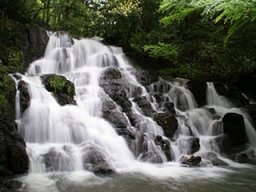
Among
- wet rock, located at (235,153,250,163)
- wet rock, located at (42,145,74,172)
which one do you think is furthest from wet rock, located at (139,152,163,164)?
wet rock, located at (235,153,250,163)

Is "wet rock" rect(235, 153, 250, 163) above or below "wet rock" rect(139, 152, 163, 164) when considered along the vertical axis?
below

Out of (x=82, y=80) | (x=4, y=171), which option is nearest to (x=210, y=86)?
(x=82, y=80)

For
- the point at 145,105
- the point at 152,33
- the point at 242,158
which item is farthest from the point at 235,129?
the point at 152,33

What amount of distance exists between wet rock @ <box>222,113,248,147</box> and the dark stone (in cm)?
254

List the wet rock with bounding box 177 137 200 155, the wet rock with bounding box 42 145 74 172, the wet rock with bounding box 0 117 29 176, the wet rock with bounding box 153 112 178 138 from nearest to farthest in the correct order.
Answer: the wet rock with bounding box 0 117 29 176 → the wet rock with bounding box 42 145 74 172 → the wet rock with bounding box 177 137 200 155 → the wet rock with bounding box 153 112 178 138

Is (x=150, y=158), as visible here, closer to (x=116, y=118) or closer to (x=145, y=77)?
(x=116, y=118)

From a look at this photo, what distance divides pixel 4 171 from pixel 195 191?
4.38 meters

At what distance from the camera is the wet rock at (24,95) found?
882cm

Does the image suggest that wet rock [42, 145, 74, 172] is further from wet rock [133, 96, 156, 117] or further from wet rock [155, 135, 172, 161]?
wet rock [133, 96, 156, 117]

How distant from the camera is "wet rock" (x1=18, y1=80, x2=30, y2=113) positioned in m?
8.82

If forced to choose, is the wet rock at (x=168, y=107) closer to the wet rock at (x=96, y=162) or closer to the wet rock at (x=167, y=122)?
the wet rock at (x=167, y=122)

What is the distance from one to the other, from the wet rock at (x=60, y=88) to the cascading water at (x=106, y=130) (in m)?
0.21

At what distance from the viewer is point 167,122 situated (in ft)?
33.7

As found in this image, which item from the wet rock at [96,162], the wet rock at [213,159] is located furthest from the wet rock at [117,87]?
the wet rock at [213,159]
